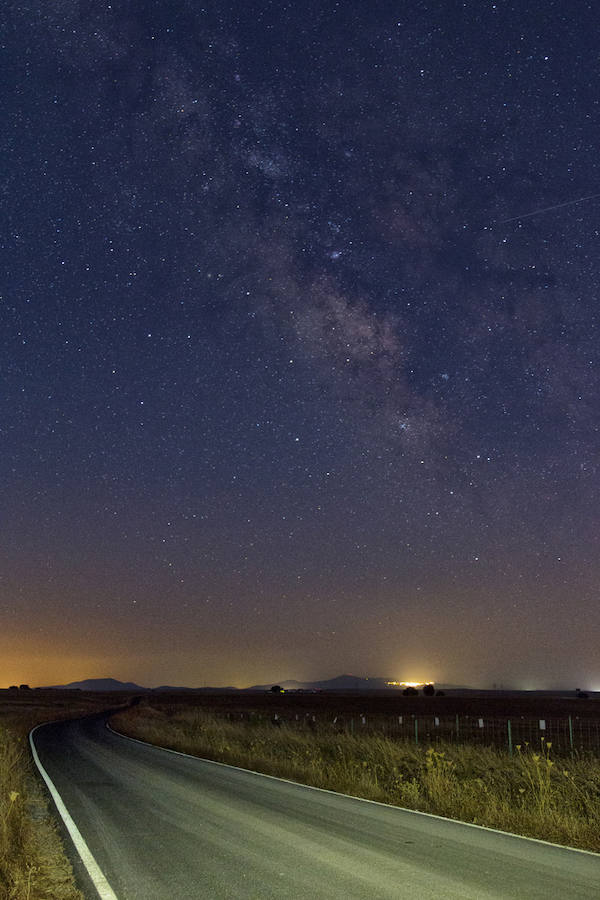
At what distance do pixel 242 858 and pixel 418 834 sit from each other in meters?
2.64

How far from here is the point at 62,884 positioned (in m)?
7.50

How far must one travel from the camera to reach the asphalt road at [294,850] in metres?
7.07

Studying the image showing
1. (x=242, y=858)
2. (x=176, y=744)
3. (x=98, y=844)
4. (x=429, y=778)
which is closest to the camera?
(x=242, y=858)

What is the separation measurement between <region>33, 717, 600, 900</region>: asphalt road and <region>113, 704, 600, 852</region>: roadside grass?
0.78 m

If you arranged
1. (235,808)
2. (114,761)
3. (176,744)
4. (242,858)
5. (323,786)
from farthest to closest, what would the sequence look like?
(176,744), (114,761), (323,786), (235,808), (242,858)

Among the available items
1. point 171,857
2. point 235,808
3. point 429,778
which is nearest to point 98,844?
point 171,857

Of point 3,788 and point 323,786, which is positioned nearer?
point 3,788

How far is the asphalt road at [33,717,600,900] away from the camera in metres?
7.07

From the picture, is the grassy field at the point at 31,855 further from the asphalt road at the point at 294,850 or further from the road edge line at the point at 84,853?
the asphalt road at the point at 294,850

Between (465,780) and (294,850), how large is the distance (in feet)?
18.0

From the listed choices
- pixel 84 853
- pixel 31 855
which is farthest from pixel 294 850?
pixel 31 855

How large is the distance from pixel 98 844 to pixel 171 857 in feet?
4.81

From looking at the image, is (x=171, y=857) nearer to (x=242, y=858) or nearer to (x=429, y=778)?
(x=242, y=858)

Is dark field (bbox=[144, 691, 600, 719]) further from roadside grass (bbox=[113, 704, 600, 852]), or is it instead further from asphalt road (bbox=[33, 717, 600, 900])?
asphalt road (bbox=[33, 717, 600, 900])
